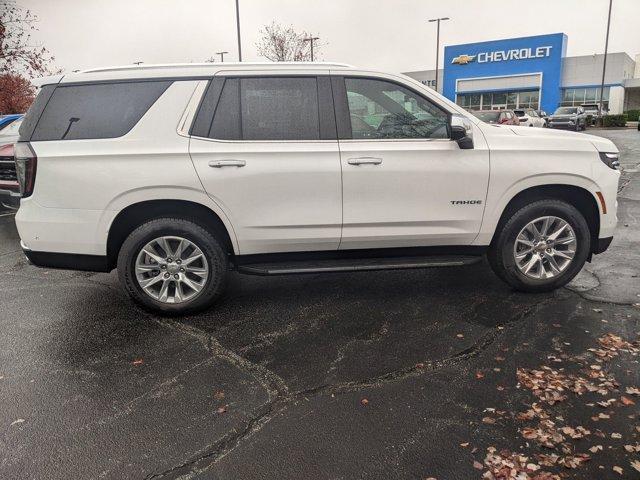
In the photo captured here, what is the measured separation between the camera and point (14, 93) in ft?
60.7

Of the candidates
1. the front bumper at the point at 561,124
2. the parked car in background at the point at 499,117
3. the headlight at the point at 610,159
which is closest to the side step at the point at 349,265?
the headlight at the point at 610,159

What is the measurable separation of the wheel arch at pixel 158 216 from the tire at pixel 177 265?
7 centimetres

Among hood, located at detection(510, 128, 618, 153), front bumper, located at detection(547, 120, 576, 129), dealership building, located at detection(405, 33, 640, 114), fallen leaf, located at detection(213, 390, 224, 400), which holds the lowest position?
fallen leaf, located at detection(213, 390, 224, 400)

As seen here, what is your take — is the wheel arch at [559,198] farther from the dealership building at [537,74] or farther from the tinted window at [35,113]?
the dealership building at [537,74]

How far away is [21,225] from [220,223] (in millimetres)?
1614

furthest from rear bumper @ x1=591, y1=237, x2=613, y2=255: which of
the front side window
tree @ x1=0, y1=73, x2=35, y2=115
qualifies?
tree @ x1=0, y1=73, x2=35, y2=115

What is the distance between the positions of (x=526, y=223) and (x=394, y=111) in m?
1.55

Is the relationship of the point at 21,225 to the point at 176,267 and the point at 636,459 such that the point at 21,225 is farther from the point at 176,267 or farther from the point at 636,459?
the point at 636,459

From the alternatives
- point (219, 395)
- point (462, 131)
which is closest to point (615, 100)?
point (462, 131)

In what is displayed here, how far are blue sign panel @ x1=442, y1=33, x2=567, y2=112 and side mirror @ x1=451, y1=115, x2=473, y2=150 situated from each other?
5740 centimetres

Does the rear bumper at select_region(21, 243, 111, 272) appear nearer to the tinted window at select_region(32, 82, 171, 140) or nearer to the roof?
the tinted window at select_region(32, 82, 171, 140)

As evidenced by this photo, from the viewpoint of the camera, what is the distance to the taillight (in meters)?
4.13

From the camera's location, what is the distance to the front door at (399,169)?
14.1ft

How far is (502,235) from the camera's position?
4645mm
